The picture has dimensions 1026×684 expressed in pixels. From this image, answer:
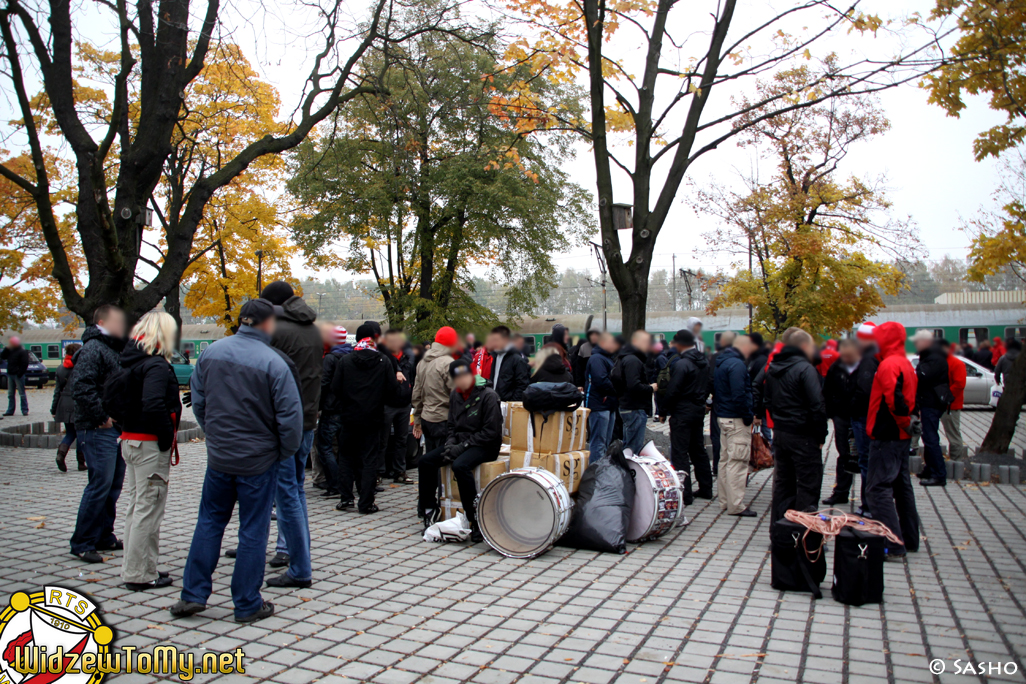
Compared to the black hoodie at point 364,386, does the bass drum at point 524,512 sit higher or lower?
lower

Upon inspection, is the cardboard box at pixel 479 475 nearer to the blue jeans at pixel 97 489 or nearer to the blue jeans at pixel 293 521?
the blue jeans at pixel 293 521

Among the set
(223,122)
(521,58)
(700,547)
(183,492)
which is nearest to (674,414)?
(700,547)

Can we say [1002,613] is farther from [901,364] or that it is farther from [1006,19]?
[1006,19]

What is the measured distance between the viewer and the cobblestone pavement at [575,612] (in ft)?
12.8

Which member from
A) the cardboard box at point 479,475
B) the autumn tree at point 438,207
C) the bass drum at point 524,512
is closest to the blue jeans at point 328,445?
the cardboard box at point 479,475

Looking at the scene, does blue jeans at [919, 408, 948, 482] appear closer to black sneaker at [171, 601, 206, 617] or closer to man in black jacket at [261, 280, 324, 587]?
man in black jacket at [261, 280, 324, 587]

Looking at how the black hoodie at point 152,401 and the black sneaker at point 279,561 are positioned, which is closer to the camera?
the black hoodie at point 152,401

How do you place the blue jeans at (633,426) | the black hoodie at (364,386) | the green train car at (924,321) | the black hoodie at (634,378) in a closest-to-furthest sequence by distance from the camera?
the black hoodie at (364,386)
the black hoodie at (634,378)
the blue jeans at (633,426)
the green train car at (924,321)

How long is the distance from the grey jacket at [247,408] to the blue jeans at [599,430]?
4812mm

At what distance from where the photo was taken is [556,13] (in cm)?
858

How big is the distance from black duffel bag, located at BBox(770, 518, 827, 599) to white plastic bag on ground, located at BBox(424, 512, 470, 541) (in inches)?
105

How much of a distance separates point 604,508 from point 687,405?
2.47 m

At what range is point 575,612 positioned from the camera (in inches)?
187

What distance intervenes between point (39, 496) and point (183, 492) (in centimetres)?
161
